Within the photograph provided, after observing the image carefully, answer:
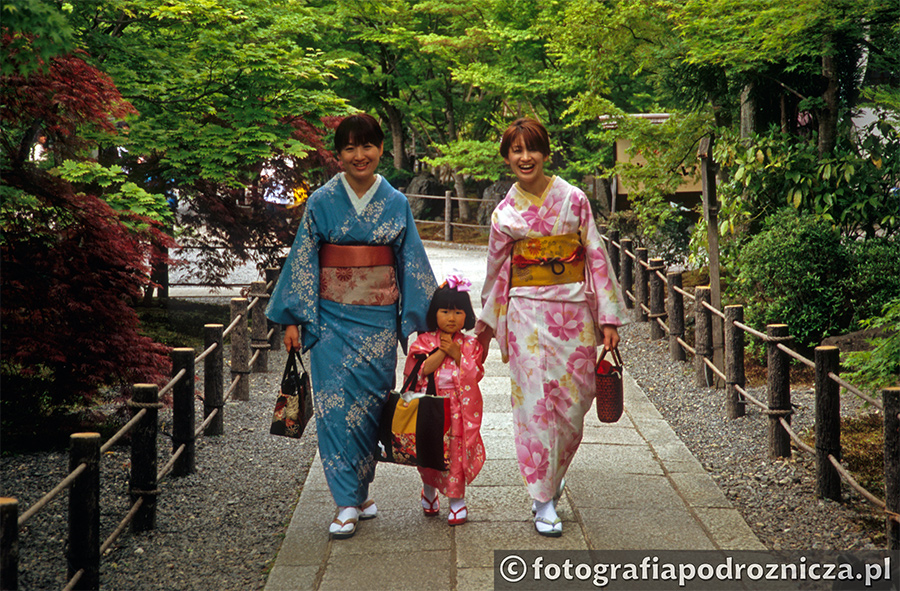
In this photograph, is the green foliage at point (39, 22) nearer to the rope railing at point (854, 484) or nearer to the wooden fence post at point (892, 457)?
the wooden fence post at point (892, 457)

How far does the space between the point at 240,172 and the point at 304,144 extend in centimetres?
77

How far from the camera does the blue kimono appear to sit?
3809mm

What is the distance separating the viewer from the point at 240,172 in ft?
27.5

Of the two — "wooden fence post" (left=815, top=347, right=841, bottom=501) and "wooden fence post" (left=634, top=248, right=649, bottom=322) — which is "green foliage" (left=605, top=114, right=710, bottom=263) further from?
"wooden fence post" (left=815, top=347, right=841, bottom=501)

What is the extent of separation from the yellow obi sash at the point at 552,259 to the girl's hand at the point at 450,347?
1.48 ft

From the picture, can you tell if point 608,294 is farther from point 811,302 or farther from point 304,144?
point 304,144

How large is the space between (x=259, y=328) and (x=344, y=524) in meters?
4.05

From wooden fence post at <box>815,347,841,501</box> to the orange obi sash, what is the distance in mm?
2251

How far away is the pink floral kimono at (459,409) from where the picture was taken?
12.4 ft

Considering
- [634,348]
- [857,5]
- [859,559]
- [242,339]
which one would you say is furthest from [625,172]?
[859,559]

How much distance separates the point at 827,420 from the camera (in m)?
4.14

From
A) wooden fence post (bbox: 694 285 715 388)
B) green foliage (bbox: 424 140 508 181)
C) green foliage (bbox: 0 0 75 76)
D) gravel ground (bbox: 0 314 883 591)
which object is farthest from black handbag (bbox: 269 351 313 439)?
green foliage (bbox: 424 140 508 181)

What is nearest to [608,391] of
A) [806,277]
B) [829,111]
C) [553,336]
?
[553,336]

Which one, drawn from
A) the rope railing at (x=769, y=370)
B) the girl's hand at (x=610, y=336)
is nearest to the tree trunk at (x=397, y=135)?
the rope railing at (x=769, y=370)
